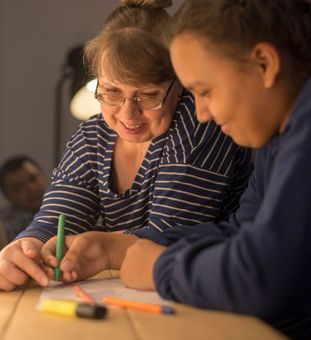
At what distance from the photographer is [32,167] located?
354cm

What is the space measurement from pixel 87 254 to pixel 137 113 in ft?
1.16

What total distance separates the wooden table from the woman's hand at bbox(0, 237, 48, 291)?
149 millimetres

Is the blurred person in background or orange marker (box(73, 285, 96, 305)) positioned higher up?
orange marker (box(73, 285, 96, 305))

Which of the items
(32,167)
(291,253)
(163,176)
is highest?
(291,253)

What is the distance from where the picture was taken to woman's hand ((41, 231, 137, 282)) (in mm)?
1076

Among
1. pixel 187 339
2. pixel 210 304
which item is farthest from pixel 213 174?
pixel 187 339

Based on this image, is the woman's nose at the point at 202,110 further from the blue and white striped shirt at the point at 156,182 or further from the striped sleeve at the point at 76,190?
the striped sleeve at the point at 76,190

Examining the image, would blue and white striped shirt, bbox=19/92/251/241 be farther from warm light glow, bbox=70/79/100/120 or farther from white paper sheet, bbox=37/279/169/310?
warm light glow, bbox=70/79/100/120

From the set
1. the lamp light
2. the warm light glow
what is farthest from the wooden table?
the lamp light

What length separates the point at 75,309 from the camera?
2.76 ft

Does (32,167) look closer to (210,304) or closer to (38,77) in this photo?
(38,77)

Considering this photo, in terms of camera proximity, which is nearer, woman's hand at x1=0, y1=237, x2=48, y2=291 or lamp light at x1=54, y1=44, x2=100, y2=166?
woman's hand at x1=0, y1=237, x2=48, y2=291

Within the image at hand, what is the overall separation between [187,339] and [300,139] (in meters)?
0.30

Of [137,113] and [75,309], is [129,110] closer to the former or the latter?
[137,113]
